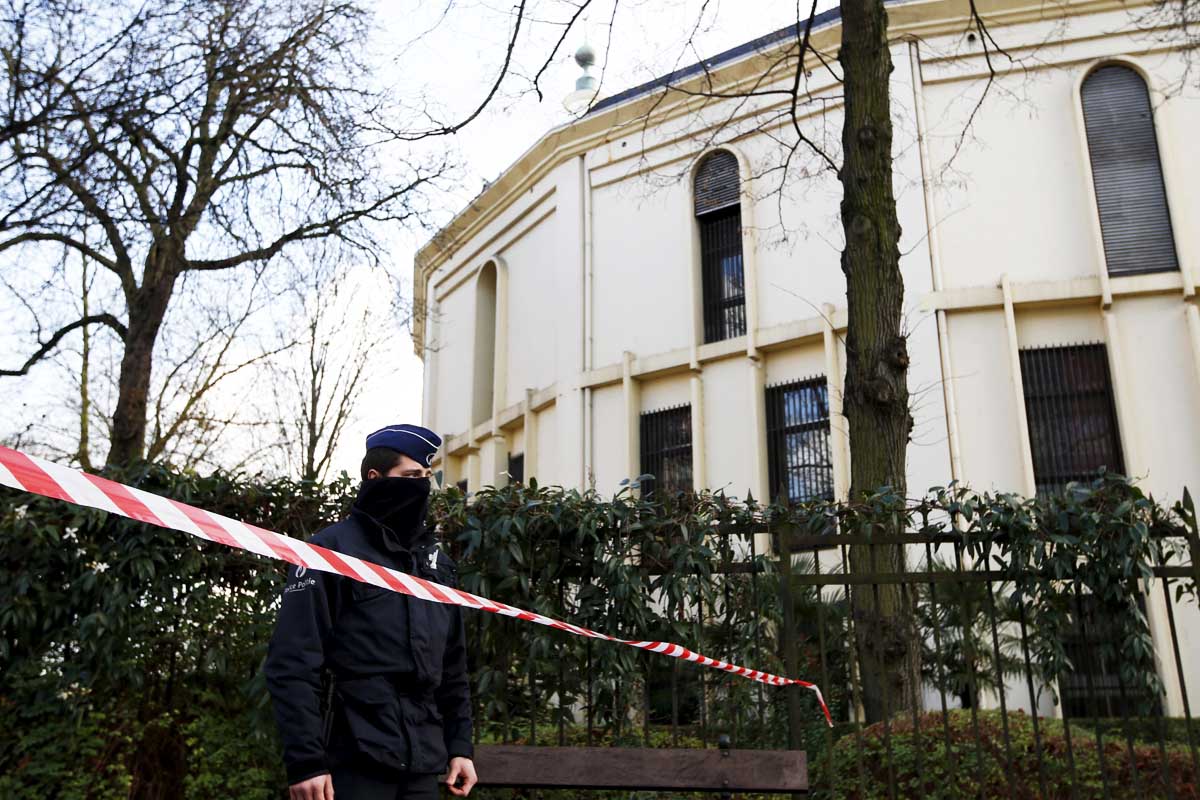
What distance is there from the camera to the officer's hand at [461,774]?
3.58 metres

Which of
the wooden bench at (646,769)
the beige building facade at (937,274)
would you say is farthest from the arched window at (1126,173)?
the wooden bench at (646,769)

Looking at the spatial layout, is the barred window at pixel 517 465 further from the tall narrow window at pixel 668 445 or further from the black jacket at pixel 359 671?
the black jacket at pixel 359 671

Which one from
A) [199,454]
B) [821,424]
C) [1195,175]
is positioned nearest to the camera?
[1195,175]

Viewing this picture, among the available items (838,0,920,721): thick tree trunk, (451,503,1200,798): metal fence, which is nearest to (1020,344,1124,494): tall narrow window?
(838,0,920,721): thick tree trunk

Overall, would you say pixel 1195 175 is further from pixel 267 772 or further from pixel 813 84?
pixel 267 772

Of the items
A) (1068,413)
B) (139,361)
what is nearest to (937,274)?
(1068,413)

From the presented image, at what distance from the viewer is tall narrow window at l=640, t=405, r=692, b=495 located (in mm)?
16594

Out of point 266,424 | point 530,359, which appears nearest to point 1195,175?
point 530,359

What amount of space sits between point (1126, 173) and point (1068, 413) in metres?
3.49

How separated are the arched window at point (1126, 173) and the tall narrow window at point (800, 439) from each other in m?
4.35

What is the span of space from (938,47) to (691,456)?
279 inches

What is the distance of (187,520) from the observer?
3.06m

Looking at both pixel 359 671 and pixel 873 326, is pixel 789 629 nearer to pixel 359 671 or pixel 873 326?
pixel 873 326

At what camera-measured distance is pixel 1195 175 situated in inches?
554
